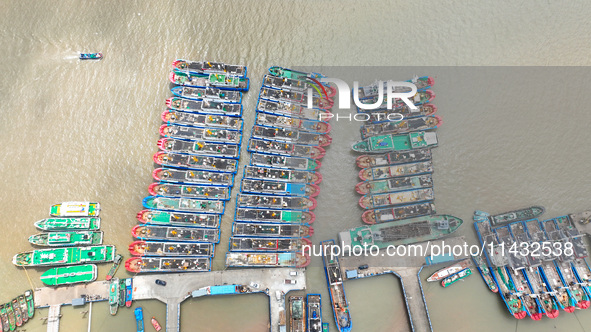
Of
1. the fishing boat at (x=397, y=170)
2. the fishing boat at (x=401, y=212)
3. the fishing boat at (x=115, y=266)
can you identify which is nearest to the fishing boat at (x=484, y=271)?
the fishing boat at (x=401, y=212)

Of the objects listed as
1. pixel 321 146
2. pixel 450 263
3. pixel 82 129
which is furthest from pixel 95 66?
pixel 450 263

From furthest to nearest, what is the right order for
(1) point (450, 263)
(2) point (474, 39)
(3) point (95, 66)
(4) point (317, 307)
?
(2) point (474, 39) < (3) point (95, 66) < (1) point (450, 263) < (4) point (317, 307)

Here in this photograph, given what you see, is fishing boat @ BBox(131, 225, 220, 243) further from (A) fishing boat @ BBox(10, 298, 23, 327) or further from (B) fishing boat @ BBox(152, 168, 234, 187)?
(A) fishing boat @ BBox(10, 298, 23, 327)

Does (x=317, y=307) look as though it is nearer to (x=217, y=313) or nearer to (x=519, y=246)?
(x=217, y=313)

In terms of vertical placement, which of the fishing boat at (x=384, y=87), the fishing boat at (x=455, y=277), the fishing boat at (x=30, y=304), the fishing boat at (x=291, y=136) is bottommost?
the fishing boat at (x=30, y=304)

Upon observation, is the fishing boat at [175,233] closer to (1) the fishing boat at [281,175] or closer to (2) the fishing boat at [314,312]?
(1) the fishing boat at [281,175]

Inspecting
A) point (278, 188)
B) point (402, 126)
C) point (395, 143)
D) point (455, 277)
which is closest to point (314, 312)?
point (278, 188)

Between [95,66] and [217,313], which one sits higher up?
[95,66]
